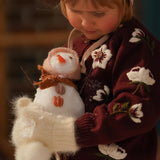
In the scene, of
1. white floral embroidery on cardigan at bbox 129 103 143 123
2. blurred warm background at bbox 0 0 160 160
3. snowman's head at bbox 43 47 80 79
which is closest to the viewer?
white floral embroidery on cardigan at bbox 129 103 143 123

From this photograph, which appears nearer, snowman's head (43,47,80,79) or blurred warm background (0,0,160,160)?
snowman's head (43,47,80,79)

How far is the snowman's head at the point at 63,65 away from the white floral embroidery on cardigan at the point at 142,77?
142 mm

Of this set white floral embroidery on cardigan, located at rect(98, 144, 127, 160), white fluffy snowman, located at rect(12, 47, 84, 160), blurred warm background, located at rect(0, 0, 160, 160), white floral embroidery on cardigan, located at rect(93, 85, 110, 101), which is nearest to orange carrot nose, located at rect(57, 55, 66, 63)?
white fluffy snowman, located at rect(12, 47, 84, 160)

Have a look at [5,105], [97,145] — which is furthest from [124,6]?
[5,105]

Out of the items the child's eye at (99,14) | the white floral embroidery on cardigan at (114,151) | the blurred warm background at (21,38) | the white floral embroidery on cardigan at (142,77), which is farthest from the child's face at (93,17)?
the blurred warm background at (21,38)

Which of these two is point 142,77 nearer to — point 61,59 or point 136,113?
point 136,113

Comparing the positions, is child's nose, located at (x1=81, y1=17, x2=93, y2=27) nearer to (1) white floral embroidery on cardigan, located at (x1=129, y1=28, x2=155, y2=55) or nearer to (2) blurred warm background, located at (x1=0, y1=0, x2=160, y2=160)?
(1) white floral embroidery on cardigan, located at (x1=129, y1=28, x2=155, y2=55)

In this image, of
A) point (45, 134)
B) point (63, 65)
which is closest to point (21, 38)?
point (63, 65)

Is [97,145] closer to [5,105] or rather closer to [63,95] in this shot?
[63,95]

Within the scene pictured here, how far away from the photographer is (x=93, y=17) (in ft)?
2.77

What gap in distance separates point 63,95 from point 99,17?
19cm

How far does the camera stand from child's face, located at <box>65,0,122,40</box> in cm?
83

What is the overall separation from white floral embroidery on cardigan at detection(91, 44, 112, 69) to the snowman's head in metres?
0.04

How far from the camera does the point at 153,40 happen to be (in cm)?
87
